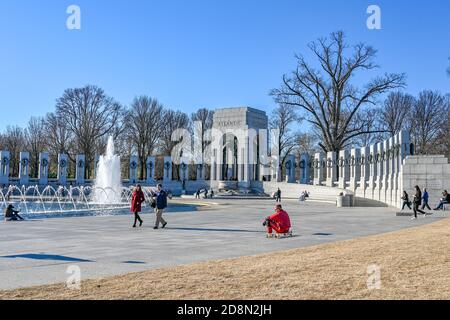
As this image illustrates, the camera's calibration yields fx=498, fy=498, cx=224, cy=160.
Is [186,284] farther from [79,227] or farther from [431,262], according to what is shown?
[79,227]

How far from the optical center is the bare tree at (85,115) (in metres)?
72.8

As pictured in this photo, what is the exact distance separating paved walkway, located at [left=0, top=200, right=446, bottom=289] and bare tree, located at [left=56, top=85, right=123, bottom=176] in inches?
2137

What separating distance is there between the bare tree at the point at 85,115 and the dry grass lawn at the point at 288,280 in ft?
217

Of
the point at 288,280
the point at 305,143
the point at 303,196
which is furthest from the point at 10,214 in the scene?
the point at 305,143

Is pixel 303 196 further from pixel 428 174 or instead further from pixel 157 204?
pixel 157 204

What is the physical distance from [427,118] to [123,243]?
6028 cm

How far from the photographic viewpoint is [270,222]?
51.0ft

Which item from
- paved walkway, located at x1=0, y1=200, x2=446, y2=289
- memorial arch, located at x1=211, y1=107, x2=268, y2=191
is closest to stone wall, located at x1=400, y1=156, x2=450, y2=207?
paved walkway, located at x1=0, y1=200, x2=446, y2=289

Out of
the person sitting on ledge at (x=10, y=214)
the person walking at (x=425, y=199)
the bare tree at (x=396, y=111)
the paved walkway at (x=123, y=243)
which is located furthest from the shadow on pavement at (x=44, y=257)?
the bare tree at (x=396, y=111)

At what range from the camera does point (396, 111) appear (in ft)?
221

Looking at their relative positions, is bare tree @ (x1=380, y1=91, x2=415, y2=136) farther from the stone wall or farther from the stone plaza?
the stone wall

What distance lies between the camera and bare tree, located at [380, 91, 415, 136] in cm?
6662
